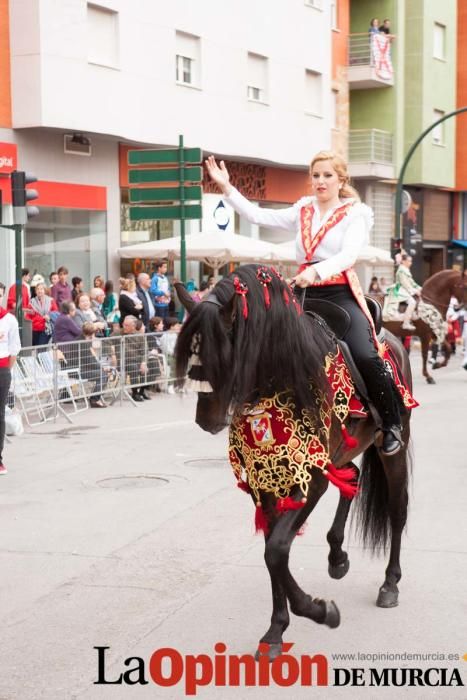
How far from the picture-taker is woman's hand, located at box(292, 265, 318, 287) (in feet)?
16.8

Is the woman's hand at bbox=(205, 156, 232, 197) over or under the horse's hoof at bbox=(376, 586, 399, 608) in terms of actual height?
over

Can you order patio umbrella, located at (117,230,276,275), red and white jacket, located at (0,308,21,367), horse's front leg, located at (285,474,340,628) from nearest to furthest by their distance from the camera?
horse's front leg, located at (285,474,340,628), red and white jacket, located at (0,308,21,367), patio umbrella, located at (117,230,276,275)

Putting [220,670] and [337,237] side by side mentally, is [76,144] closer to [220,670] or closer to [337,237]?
[337,237]

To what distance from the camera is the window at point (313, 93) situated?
31984 mm

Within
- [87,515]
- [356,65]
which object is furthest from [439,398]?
[356,65]

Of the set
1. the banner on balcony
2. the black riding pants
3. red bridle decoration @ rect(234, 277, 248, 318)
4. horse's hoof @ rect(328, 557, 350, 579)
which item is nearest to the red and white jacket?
horse's hoof @ rect(328, 557, 350, 579)

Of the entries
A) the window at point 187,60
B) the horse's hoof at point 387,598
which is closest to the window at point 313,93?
the window at point 187,60

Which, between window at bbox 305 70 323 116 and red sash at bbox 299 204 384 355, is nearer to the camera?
red sash at bbox 299 204 384 355

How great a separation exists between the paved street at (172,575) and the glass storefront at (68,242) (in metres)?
12.3

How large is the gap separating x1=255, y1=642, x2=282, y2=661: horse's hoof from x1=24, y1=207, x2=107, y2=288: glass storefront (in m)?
18.5

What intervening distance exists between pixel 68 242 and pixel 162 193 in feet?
22.3

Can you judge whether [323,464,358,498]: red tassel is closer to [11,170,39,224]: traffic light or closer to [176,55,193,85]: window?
[11,170,39,224]: traffic light

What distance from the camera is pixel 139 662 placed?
495cm

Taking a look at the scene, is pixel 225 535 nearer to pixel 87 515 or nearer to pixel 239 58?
pixel 87 515
